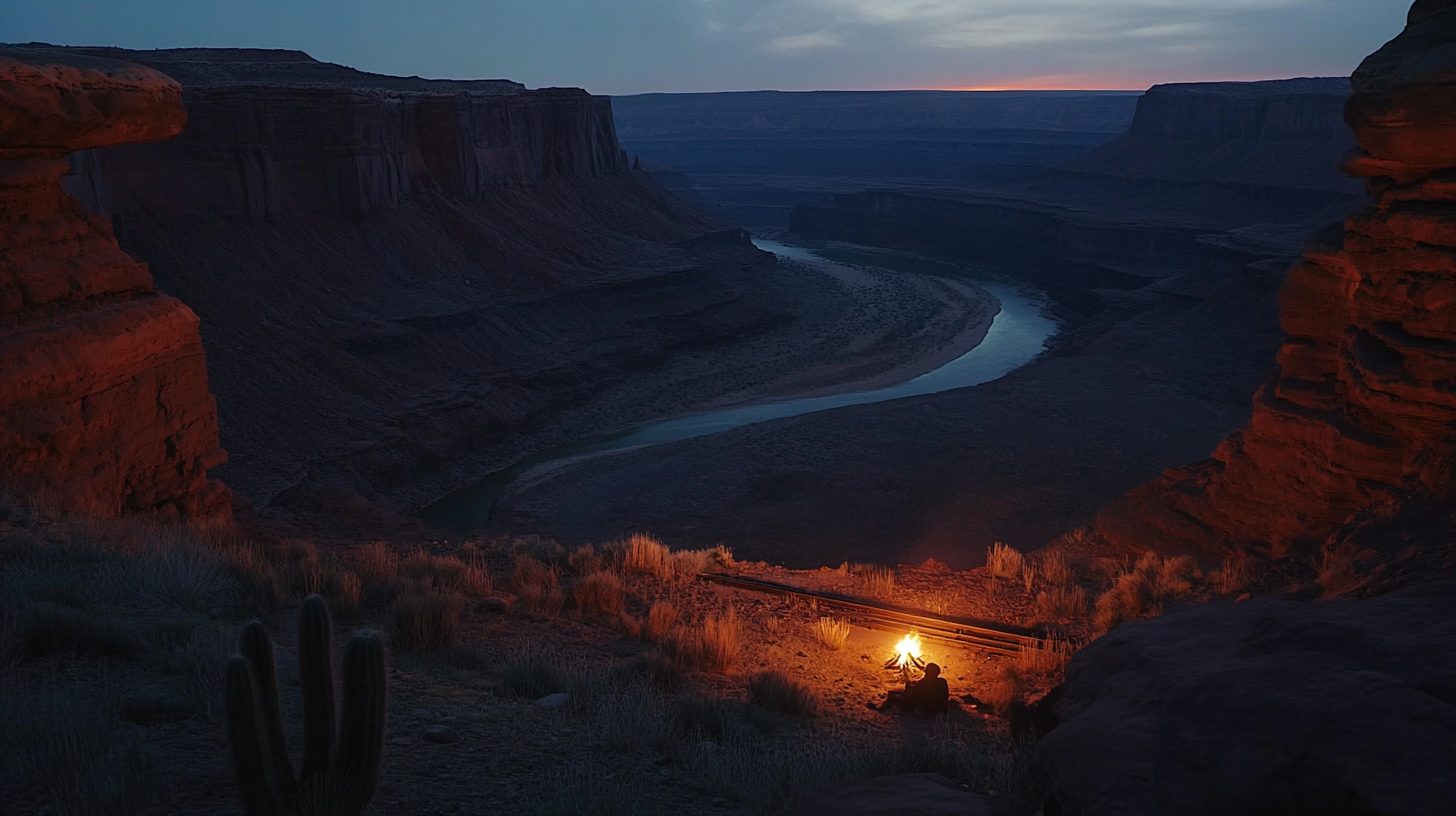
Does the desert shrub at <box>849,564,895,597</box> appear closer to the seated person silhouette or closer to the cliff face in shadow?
the seated person silhouette

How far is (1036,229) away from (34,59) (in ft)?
208

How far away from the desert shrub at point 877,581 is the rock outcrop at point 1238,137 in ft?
189

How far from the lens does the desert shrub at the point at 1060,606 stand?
994 centimetres

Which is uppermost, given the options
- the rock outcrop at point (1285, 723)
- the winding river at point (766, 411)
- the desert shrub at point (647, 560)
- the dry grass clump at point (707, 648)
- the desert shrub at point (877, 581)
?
the rock outcrop at point (1285, 723)

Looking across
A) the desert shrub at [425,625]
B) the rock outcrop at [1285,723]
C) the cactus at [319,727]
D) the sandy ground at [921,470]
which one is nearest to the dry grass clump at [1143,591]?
the rock outcrop at [1285,723]

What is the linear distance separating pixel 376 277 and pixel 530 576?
24587 millimetres

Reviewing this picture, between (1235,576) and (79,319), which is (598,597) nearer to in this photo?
(79,319)

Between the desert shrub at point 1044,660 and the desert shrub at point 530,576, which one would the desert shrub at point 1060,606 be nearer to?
the desert shrub at point 1044,660

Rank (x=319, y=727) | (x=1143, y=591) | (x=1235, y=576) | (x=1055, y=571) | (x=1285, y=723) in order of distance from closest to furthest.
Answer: (x=1285, y=723)
(x=319, y=727)
(x=1143, y=591)
(x=1235, y=576)
(x=1055, y=571)

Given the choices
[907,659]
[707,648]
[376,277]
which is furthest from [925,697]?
→ [376,277]

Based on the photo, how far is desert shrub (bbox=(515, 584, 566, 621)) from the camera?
8.66m

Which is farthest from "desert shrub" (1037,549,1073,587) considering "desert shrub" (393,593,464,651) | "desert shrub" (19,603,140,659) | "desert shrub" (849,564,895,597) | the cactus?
"desert shrub" (19,603,140,659)

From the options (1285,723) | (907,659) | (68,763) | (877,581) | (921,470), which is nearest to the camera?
(1285,723)

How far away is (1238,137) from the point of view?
235 ft
